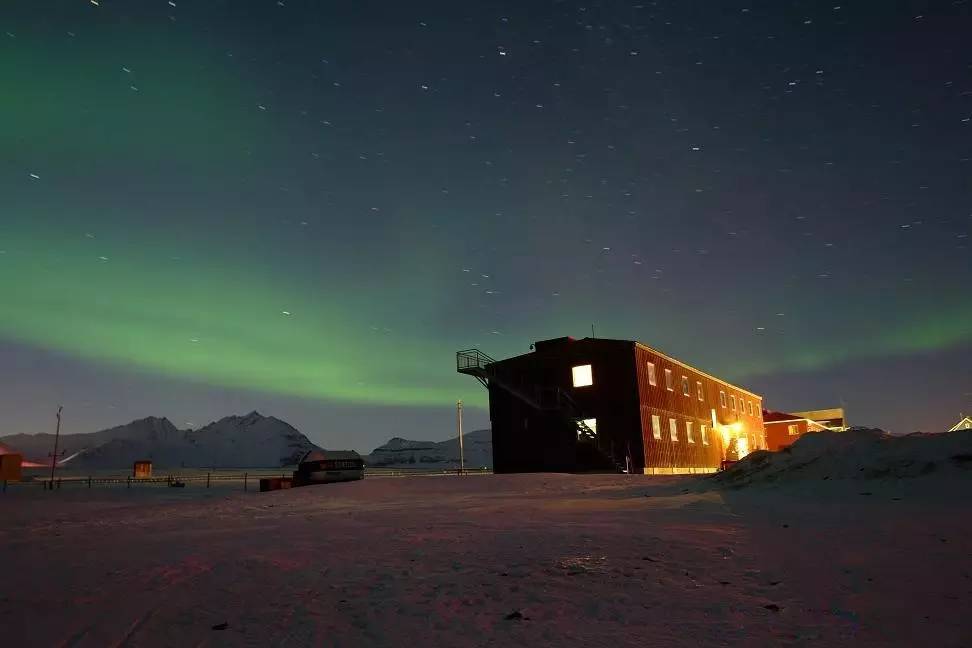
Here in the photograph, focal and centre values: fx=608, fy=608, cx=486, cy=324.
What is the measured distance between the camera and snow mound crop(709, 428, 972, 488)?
45.4 ft

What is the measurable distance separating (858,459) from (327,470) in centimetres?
3167

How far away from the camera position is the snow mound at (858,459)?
45.4 ft

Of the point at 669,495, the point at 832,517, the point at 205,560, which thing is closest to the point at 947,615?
the point at 832,517

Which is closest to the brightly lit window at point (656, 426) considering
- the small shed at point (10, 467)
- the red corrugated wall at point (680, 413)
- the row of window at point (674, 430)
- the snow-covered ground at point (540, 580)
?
the row of window at point (674, 430)

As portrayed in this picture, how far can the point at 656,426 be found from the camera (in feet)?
131

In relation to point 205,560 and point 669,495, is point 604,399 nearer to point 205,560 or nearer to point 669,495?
point 669,495

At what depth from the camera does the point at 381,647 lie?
17.6 ft

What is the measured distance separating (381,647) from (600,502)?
12539 millimetres

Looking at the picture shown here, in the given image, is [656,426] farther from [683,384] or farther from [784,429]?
[784,429]

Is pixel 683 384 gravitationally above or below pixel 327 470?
above

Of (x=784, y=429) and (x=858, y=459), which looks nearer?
(x=858, y=459)

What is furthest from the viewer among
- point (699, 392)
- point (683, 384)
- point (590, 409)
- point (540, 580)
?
point (699, 392)

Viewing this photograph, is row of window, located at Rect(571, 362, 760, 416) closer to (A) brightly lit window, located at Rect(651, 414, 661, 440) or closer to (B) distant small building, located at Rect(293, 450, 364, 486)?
(A) brightly lit window, located at Rect(651, 414, 661, 440)

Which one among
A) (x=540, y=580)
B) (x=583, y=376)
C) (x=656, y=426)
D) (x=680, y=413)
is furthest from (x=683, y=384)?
(x=540, y=580)
